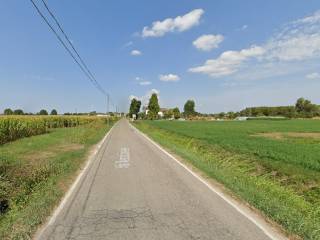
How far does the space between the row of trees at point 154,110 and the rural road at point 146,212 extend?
98784mm

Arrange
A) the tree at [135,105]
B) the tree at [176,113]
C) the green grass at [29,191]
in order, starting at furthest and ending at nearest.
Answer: the tree at [176,113] → the tree at [135,105] → the green grass at [29,191]

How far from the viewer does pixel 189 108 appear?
177 meters

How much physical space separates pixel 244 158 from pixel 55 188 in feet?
33.5

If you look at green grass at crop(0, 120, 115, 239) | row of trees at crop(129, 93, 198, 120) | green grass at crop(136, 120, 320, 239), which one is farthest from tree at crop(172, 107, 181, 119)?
green grass at crop(0, 120, 115, 239)

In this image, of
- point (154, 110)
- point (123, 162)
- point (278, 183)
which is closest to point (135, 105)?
point (154, 110)

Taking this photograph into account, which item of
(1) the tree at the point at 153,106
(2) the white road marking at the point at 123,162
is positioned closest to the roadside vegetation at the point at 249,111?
(1) the tree at the point at 153,106

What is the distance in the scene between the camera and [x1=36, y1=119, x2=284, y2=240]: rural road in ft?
15.5

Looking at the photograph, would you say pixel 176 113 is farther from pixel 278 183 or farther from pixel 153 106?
pixel 278 183

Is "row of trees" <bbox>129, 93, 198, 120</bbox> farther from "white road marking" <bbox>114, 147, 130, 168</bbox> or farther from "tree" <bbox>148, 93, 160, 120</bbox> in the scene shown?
"white road marking" <bbox>114, 147, 130, 168</bbox>

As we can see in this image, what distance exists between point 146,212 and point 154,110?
347ft

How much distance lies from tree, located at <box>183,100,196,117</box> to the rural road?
168 m

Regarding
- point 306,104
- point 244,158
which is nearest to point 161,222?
point 244,158

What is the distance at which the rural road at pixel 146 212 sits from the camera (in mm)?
4734

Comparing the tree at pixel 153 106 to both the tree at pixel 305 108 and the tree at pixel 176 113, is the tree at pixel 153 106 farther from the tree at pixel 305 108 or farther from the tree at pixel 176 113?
the tree at pixel 305 108
